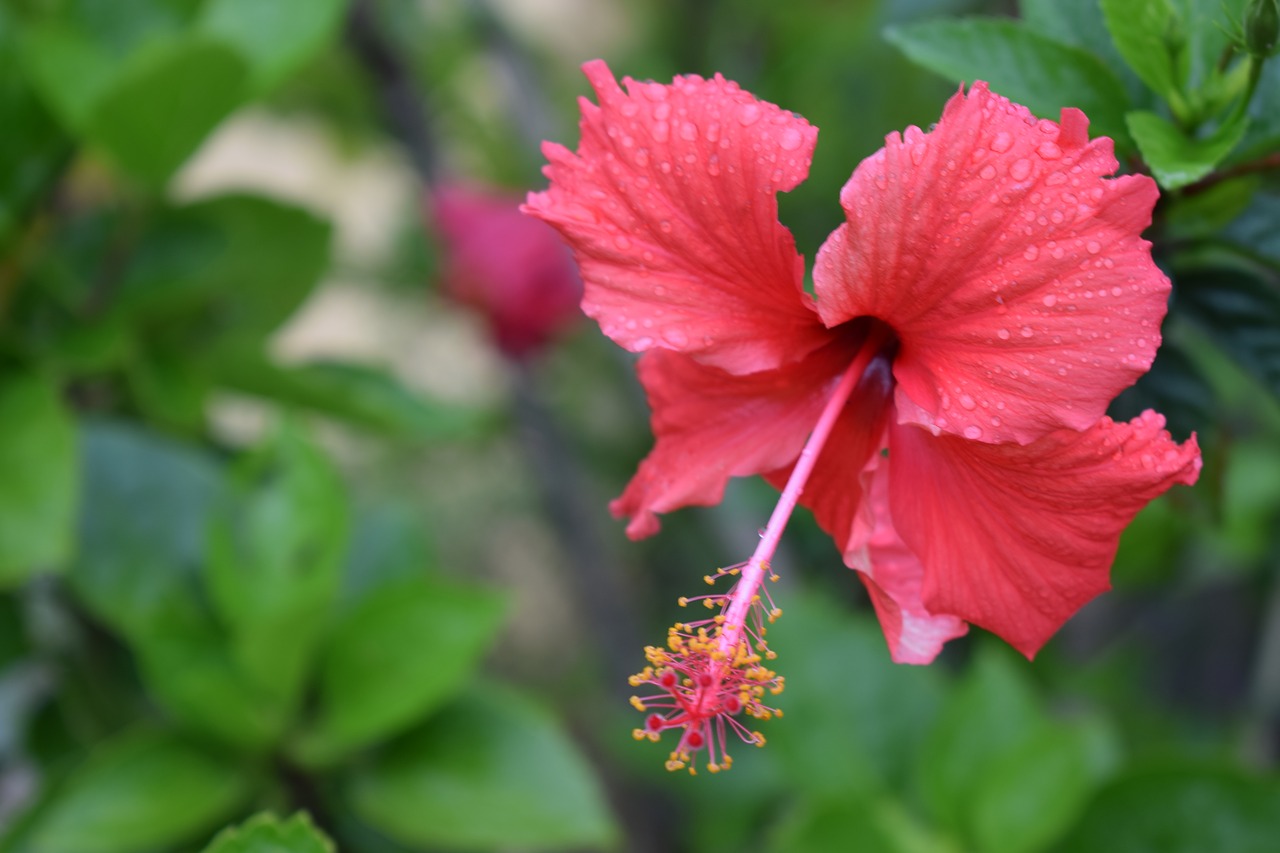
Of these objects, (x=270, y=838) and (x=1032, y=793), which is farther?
(x=1032, y=793)

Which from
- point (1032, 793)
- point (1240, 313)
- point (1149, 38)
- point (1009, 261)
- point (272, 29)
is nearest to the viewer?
point (1009, 261)

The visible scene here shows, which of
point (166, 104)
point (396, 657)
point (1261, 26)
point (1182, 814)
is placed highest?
point (166, 104)

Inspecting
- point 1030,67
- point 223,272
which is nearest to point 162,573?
point 223,272

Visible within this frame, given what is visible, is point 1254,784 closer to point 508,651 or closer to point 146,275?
point 146,275

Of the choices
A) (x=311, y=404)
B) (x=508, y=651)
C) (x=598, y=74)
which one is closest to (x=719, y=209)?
(x=598, y=74)

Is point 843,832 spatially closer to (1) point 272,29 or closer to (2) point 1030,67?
(2) point 1030,67
